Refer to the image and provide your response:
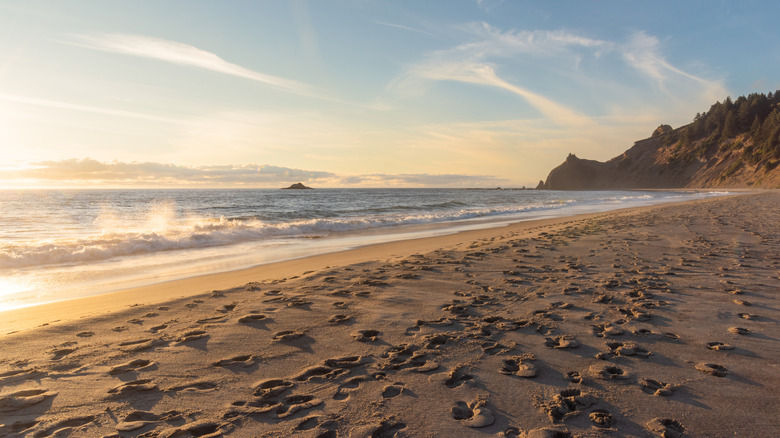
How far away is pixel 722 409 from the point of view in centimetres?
258

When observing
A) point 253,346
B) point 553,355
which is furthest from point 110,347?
point 553,355

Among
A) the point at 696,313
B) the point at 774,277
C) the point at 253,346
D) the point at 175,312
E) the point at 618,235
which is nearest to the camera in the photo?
the point at 253,346

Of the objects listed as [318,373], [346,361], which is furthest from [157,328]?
[346,361]

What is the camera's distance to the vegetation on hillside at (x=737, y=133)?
250 feet

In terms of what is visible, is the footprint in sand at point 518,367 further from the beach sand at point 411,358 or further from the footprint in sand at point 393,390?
the footprint in sand at point 393,390

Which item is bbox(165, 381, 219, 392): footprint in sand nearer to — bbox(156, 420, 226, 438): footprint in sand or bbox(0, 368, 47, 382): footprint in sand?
bbox(156, 420, 226, 438): footprint in sand

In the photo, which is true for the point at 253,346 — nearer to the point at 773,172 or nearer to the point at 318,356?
the point at 318,356

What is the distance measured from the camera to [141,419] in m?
2.62

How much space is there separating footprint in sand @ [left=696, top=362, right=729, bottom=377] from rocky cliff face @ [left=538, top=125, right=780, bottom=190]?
91052 mm

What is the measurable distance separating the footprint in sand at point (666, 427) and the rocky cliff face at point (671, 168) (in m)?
92.3

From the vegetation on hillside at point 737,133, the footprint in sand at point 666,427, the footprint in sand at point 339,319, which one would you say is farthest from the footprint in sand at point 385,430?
the vegetation on hillside at point 737,133

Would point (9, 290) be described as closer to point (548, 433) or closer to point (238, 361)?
point (238, 361)

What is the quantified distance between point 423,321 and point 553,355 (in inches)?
59.6

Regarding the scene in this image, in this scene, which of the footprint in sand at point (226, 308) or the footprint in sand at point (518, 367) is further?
the footprint in sand at point (226, 308)
